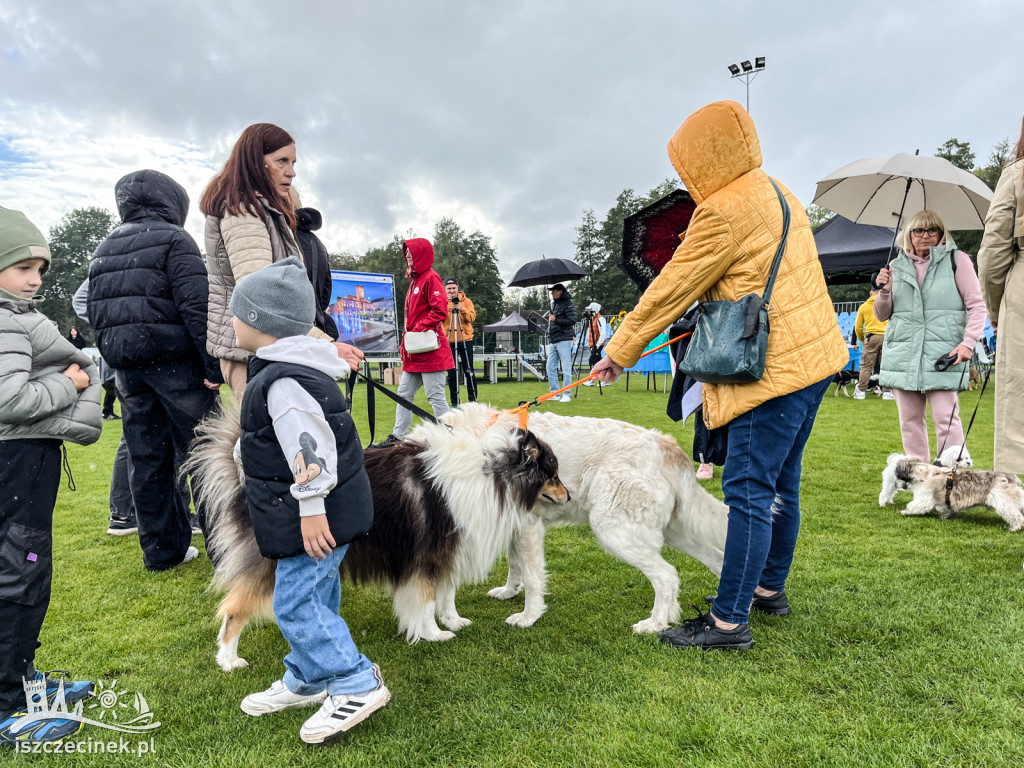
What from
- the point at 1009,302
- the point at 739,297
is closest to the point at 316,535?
the point at 739,297

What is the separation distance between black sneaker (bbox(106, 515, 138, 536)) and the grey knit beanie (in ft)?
11.2

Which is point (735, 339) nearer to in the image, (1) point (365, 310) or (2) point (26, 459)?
(2) point (26, 459)

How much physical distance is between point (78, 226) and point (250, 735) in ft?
220

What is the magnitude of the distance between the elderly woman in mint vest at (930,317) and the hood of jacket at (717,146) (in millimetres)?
2773

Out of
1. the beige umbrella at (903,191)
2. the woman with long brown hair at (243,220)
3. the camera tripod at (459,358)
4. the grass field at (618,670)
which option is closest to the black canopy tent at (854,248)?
the beige umbrella at (903,191)

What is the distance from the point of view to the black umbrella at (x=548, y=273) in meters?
16.1

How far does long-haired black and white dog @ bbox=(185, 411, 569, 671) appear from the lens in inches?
97.1

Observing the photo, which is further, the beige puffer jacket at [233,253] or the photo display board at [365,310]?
the photo display board at [365,310]

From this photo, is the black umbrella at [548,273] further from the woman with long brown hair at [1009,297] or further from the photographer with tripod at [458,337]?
the woman with long brown hair at [1009,297]

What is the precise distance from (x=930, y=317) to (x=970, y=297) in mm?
268

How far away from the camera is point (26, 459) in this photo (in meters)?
2.01

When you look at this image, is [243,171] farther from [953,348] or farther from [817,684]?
[953,348]

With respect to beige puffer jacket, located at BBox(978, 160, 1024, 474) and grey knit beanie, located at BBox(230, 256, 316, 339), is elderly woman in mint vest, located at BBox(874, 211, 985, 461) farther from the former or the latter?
grey knit beanie, located at BBox(230, 256, 316, 339)

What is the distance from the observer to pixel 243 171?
273cm
